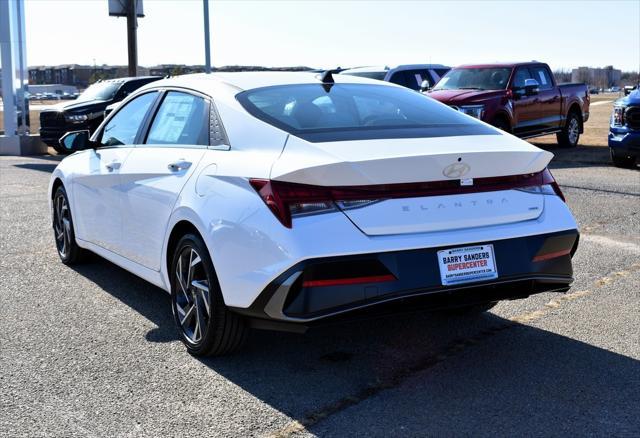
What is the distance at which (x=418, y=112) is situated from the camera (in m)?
5.22

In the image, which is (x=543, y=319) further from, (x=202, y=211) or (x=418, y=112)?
(x=202, y=211)

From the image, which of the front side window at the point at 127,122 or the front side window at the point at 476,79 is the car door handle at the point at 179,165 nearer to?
the front side window at the point at 127,122

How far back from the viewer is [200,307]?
4.86 metres

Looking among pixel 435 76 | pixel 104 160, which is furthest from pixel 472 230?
pixel 435 76

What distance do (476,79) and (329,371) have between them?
14055 mm

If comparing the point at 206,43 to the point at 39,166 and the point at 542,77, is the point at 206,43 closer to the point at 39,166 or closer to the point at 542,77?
the point at 39,166

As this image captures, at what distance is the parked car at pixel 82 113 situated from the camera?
63.4 feet

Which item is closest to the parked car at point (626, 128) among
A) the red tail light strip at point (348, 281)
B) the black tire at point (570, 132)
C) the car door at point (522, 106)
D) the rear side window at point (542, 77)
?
the car door at point (522, 106)

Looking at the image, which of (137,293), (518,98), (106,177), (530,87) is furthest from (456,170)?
(530,87)

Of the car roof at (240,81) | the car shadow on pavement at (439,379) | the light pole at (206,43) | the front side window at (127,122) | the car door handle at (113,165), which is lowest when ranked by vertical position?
the car shadow on pavement at (439,379)

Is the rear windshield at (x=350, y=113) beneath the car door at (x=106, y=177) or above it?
above

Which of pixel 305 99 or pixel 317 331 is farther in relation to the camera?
pixel 317 331

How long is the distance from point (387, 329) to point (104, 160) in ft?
8.08

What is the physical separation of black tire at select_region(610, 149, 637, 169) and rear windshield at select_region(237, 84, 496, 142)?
33.4 feet
